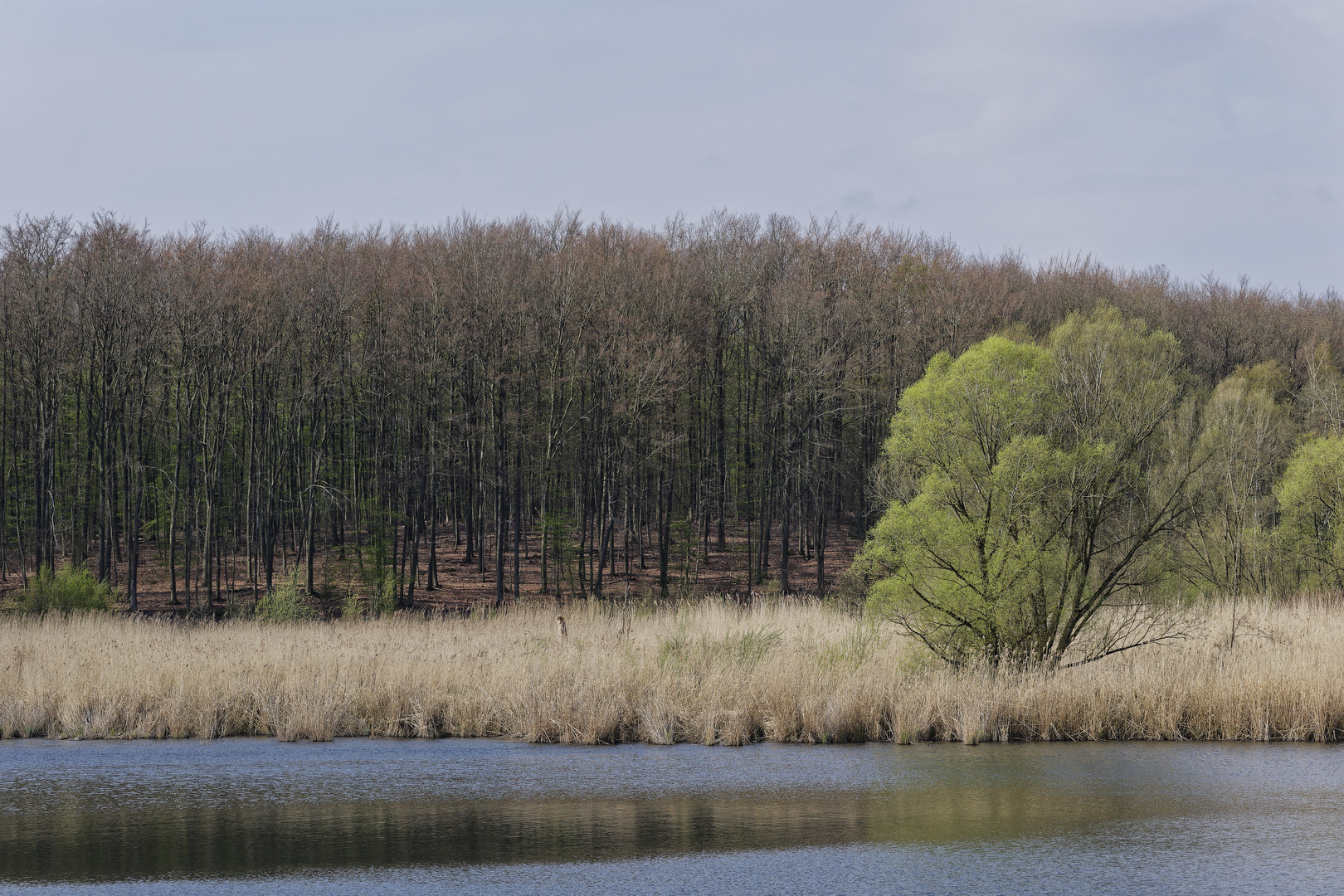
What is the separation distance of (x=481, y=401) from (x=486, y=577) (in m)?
7.36

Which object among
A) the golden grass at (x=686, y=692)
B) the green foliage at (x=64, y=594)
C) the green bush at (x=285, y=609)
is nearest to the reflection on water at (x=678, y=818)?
the golden grass at (x=686, y=692)

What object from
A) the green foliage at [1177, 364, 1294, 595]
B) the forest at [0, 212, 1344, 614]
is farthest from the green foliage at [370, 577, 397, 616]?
the green foliage at [1177, 364, 1294, 595]

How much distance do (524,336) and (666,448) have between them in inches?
293

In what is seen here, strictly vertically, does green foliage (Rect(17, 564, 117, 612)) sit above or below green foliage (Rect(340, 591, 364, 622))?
above

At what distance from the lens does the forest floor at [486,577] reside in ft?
143

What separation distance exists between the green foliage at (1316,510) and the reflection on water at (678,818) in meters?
23.5

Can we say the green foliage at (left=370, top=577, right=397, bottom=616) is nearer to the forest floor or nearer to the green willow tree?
the forest floor

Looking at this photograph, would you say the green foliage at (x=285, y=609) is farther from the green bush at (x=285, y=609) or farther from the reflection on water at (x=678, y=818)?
the reflection on water at (x=678, y=818)

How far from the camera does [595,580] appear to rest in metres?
46.8

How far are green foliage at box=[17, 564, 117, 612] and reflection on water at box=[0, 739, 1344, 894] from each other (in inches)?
736

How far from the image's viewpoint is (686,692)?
60.3 feet

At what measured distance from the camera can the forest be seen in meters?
43.2

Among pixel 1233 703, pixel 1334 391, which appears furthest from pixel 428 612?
pixel 1334 391

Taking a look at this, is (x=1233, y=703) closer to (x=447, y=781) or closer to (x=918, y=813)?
(x=918, y=813)
